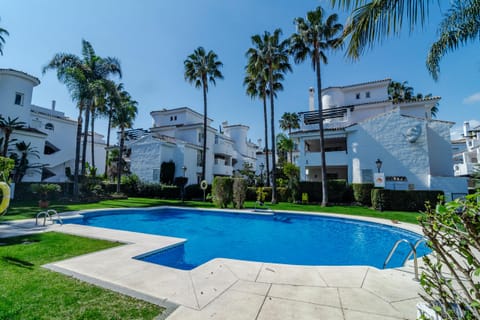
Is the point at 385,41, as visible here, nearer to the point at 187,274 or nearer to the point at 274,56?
the point at 187,274

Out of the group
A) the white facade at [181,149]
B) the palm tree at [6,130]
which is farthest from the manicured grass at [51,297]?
the white facade at [181,149]

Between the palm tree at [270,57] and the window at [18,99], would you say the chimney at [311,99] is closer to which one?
the palm tree at [270,57]

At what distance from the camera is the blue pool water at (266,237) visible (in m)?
7.27

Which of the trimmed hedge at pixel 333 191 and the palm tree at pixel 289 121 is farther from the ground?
the palm tree at pixel 289 121

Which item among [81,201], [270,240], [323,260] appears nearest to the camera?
[323,260]

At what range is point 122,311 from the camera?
10.0 feet

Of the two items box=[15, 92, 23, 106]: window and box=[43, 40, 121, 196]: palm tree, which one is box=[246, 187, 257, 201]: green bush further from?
box=[15, 92, 23, 106]: window

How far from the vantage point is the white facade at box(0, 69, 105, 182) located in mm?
20250

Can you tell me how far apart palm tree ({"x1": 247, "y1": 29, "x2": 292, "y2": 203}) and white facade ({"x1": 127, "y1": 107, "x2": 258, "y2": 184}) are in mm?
12105

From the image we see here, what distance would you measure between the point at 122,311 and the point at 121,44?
54.2ft

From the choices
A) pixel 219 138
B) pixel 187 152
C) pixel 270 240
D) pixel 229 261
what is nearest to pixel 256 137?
pixel 219 138

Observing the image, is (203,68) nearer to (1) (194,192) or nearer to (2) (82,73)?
(2) (82,73)

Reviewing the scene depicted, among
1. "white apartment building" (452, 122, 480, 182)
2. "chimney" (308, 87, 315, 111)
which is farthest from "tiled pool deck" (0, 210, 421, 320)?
"white apartment building" (452, 122, 480, 182)

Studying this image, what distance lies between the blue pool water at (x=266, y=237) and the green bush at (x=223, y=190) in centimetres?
153
